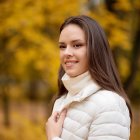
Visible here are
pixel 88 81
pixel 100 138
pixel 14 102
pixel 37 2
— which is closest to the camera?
pixel 100 138

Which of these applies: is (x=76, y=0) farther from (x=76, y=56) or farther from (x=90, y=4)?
(x=76, y=56)

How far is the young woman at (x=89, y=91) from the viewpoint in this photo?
85.4 inches

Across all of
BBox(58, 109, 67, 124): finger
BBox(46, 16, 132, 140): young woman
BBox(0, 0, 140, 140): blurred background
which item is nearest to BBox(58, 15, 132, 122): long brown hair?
BBox(46, 16, 132, 140): young woman

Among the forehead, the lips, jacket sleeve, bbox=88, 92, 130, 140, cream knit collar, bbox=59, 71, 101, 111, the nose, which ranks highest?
the forehead

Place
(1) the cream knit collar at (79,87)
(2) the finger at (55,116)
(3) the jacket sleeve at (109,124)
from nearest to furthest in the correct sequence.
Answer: (3) the jacket sleeve at (109,124) < (1) the cream knit collar at (79,87) < (2) the finger at (55,116)

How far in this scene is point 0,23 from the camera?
19.1 feet

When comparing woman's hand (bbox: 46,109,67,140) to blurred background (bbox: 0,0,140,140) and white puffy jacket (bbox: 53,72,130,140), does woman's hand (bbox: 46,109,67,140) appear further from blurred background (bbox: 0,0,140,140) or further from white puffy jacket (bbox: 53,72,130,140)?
blurred background (bbox: 0,0,140,140)

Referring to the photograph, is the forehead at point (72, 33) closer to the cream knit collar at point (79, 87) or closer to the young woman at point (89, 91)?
the young woman at point (89, 91)

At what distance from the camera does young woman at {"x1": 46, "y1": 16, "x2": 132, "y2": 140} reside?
2170 mm

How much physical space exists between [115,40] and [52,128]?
3736 millimetres

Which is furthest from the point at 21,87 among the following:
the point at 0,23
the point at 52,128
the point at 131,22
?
the point at 52,128

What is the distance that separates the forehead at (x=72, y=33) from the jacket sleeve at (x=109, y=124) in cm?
37

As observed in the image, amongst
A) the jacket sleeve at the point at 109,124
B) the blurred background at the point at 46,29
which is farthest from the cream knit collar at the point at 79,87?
the blurred background at the point at 46,29

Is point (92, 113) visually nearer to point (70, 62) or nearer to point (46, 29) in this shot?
point (70, 62)
